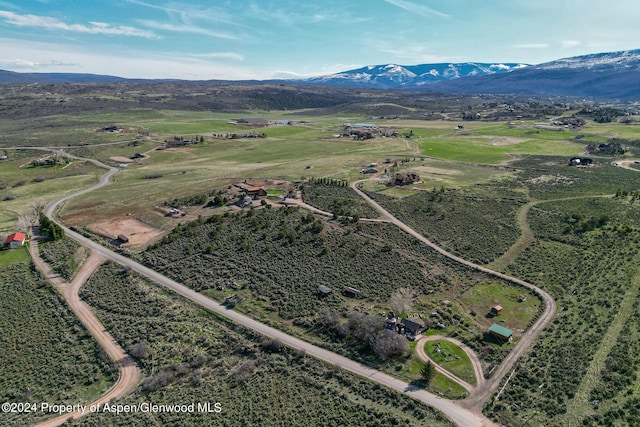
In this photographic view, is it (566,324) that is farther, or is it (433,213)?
(433,213)

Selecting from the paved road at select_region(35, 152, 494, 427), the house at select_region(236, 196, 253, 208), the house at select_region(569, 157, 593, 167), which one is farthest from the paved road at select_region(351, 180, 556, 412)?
the house at select_region(569, 157, 593, 167)

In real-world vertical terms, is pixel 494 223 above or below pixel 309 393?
above

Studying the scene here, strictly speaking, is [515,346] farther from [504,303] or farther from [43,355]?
[43,355]

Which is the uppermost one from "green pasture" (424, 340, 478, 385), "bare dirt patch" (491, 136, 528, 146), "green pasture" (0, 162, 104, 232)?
"bare dirt patch" (491, 136, 528, 146)

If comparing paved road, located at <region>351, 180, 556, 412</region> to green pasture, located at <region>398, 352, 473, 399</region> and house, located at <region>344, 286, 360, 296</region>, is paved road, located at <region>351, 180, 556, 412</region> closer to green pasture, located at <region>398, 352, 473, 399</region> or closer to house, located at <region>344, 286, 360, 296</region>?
green pasture, located at <region>398, 352, 473, 399</region>

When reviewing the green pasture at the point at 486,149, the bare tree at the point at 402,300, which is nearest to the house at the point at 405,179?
the green pasture at the point at 486,149

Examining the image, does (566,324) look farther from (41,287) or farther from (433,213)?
(41,287)

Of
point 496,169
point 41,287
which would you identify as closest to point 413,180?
point 496,169
